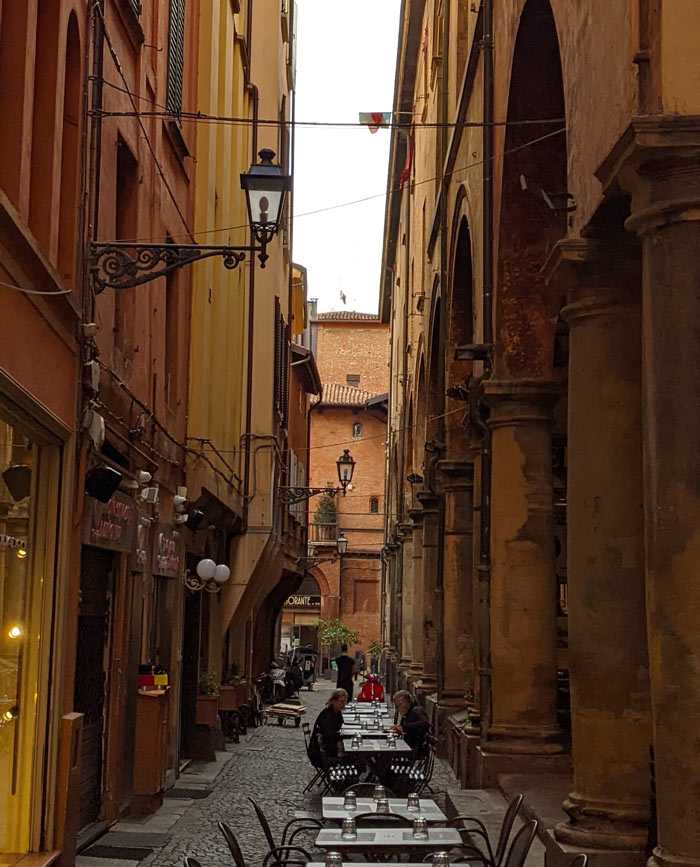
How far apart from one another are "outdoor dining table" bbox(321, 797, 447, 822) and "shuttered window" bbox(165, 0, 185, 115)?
8.04 meters

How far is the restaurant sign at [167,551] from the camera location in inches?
576

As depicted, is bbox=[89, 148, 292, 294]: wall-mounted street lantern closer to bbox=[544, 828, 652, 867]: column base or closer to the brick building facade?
bbox=[544, 828, 652, 867]: column base

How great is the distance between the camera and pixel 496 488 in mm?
13398

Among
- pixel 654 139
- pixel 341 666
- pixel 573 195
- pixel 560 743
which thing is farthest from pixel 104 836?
pixel 341 666

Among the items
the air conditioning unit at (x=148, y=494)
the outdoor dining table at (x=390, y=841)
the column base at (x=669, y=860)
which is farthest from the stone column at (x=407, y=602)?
the column base at (x=669, y=860)

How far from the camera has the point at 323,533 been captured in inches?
2584

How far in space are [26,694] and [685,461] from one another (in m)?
4.92

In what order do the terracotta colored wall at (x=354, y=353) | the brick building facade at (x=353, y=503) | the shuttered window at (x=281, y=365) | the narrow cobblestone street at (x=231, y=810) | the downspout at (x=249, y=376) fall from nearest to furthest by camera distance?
the narrow cobblestone street at (x=231, y=810) → the downspout at (x=249, y=376) → the shuttered window at (x=281, y=365) → the brick building facade at (x=353, y=503) → the terracotta colored wall at (x=354, y=353)

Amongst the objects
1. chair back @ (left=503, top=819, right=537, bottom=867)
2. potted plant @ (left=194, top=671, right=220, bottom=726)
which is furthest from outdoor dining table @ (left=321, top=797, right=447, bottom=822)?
potted plant @ (left=194, top=671, right=220, bottom=726)

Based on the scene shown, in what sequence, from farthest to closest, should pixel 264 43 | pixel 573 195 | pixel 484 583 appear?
pixel 264 43, pixel 484 583, pixel 573 195

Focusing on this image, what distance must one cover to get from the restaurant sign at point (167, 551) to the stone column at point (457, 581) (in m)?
4.23

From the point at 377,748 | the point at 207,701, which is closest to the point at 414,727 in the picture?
the point at 377,748

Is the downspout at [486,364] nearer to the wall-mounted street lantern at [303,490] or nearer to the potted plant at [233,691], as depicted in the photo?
the potted plant at [233,691]

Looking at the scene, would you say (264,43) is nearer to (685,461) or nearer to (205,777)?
(205,777)
